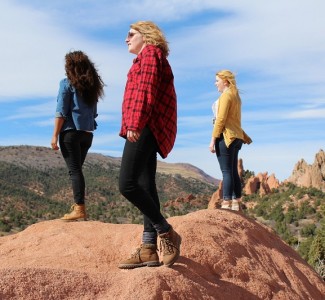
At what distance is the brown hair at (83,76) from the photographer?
6188 millimetres

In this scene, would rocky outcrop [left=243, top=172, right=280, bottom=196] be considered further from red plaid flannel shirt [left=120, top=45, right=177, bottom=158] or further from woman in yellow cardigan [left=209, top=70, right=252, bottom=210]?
red plaid flannel shirt [left=120, top=45, right=177, bottom=158]

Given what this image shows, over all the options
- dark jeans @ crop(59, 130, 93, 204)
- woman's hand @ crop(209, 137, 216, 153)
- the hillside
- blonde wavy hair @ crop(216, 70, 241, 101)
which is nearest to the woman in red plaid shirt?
dark jeans @ crop(59, 130, 93, 204)

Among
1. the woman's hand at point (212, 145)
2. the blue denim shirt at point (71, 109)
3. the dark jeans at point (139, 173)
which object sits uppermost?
the blue denim shirt at point (71, 109)

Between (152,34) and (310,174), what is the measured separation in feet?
311

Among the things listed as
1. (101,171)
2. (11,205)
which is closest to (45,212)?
(11,205)

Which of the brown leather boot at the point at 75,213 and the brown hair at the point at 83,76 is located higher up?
the brown hair at the point at 83,76

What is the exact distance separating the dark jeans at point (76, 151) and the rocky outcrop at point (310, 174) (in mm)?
89584

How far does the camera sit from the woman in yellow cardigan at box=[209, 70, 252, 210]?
649 centimetres

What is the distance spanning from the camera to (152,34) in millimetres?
4523

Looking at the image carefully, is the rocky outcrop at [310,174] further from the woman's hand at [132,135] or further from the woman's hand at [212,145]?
the woman's hand at [132,135]

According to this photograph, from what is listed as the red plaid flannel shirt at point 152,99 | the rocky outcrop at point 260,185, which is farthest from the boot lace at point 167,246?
the rocky outcrop at point 260,185

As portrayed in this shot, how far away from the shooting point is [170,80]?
453 centimetres

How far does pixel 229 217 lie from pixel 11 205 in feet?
212

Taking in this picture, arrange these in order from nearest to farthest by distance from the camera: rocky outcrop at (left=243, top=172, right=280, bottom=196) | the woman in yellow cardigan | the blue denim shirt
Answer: the blue denim shirt < the woman in yellow cardigan < rocky outcrop at (left=243, top=172, right=280, bottom=196)
